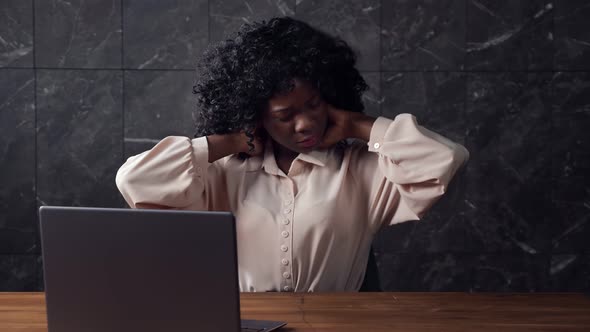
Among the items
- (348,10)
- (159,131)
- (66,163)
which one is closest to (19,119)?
(66,163)

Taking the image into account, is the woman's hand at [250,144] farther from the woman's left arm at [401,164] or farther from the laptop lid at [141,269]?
the laptop lid at [141,269]

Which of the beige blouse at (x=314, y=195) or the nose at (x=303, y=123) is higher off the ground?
the nose at (x=303, y=123)

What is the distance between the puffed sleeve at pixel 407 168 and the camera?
6.16ft

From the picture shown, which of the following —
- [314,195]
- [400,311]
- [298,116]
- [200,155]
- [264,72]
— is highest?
[264,72]

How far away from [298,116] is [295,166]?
165 millimetres

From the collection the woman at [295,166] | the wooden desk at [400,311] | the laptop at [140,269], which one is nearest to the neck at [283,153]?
the woman at [295,166]

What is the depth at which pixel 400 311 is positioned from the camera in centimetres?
152

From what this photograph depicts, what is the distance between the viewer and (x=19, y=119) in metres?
3.71

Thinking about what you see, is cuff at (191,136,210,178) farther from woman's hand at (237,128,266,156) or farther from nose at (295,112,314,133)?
nose at (295,112,314,133)

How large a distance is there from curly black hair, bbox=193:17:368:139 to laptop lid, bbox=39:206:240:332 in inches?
35.2

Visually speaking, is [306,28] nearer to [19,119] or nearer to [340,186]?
[340,186]

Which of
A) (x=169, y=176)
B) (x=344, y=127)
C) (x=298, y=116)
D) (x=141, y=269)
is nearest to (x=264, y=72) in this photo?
(x=298, y=116)

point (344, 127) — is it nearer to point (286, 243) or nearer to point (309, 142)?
point (309, 142)

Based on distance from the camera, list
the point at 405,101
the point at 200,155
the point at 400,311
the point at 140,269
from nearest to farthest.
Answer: the point at 140,269 → the point at 400,311 → the point at 200,155 → the point at 405,101
